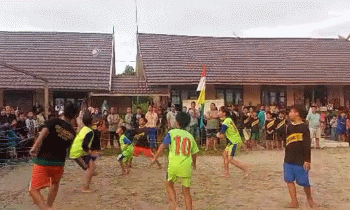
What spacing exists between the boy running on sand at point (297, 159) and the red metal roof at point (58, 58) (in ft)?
45.4

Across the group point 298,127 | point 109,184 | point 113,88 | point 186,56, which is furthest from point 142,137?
point 186,56

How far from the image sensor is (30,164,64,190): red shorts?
5238 millimetres

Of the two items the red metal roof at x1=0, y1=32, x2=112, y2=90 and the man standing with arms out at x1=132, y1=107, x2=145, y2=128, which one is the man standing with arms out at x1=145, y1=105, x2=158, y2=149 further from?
the red metal roof at x1=0, y1=32, x2=112, y2=90

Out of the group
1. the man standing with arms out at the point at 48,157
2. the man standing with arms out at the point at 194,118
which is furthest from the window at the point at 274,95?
the man standing with arms out at the point at 48,157

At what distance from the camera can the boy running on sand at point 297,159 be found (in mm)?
6133

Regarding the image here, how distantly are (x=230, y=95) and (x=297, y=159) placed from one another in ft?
46.0

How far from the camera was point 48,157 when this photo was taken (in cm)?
530

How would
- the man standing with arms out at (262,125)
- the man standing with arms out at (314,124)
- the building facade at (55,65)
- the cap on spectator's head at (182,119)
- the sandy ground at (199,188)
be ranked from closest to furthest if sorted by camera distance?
the cap on spectator's head at (182,119)
the sandy ground at (199,188)
the man standing with arms out at (314,124)
the man standing with arms out at (262,125)
the building facade at (55,65)

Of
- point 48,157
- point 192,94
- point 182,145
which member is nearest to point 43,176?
point 48,157

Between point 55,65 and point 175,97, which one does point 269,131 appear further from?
point 55,65

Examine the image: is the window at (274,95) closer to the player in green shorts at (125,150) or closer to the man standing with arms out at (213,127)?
the man standing with arms out at (213,127)

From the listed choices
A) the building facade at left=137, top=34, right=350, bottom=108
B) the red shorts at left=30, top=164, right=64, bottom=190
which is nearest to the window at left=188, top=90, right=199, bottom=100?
the building facade at left=137, top=34, right=350, bottom=108

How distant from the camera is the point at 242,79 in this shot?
19.5 metres

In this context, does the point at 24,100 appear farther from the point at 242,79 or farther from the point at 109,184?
the point at 109,184
